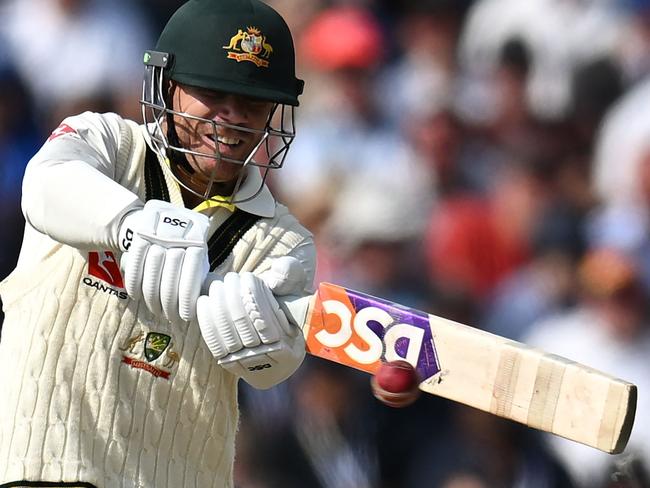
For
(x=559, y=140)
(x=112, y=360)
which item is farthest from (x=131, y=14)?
(x=112, y=360)

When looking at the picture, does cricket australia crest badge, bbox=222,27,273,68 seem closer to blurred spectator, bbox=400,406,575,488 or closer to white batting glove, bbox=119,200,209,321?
white batting glove, bbox=119,200,209,321

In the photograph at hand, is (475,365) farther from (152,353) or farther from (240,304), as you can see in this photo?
(152,353)

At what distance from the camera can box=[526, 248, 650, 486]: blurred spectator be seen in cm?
394

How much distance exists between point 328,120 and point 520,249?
90 centimetres

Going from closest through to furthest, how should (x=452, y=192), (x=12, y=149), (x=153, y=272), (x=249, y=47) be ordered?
(x=153, y=272) < (x=249, y=47) < (x=452, y=192) < (x=12, y=149)

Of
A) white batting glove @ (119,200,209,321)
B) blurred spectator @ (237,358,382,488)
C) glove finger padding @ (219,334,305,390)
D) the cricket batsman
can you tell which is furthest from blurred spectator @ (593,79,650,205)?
white batting glove @ (119,200,209,321)

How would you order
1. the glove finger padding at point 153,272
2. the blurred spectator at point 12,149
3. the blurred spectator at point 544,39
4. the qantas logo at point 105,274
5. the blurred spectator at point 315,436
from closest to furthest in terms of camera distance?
the glove finger padding at point 153,272
the qantas logo at point 105,274
the blurred spectator at point 315,436
the blurred spectator at point 544,39
the blurred spectator at point 12,149

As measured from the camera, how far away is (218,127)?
2547mm

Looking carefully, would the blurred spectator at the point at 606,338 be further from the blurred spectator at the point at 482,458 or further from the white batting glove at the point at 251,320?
the white batting glove at the point at 251,320

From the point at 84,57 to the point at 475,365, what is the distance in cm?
304

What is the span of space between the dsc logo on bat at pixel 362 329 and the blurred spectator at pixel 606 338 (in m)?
1.87

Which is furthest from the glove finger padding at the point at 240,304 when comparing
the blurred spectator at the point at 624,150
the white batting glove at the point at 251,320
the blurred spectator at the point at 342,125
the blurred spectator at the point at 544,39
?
the blurred spectator at the point at 544,39

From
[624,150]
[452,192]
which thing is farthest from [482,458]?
[624,150]

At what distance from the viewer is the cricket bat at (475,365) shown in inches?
81.9
